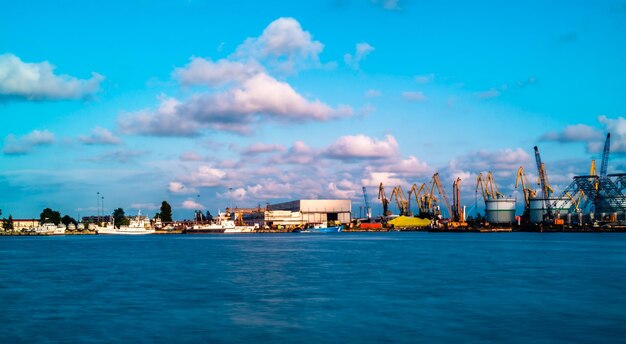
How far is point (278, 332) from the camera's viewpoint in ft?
82.5

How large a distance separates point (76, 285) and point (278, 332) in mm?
22633

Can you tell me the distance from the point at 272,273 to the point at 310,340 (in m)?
27.2

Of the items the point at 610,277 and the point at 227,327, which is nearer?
the point at 227,327

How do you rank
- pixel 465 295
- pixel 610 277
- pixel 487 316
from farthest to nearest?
pixel 610 277
pixel 465 295
pixel 487 316

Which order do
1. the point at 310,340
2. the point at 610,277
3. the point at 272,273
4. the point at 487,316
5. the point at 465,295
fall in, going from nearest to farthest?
the point at 310,340, the point at 487,316, the point at 465,295, the point at 610,277, the point at 272,273

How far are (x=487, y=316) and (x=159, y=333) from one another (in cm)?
1496

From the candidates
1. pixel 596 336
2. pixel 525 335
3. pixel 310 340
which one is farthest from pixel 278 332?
pixel 596 336

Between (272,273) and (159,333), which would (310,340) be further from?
(272,273)

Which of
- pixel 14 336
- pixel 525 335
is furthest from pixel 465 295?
pixel 14 336

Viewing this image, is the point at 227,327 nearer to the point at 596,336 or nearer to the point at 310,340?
the point at 310,340

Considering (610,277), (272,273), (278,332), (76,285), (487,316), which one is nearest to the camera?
(278,332)

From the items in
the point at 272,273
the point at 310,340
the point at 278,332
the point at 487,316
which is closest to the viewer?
the point at 310,340

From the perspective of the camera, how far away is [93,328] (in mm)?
26188

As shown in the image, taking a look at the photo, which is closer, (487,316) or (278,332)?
(278,332)
